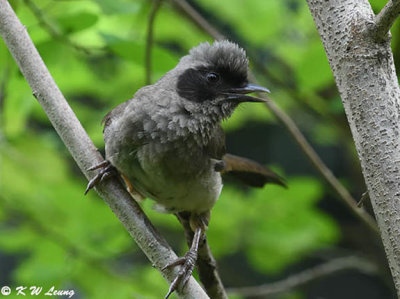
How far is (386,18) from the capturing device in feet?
5.31

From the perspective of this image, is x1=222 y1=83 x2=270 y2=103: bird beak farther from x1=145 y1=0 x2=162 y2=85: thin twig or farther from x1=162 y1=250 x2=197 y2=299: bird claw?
x1=162 y1=250 x2=197 y2=299: bird claw

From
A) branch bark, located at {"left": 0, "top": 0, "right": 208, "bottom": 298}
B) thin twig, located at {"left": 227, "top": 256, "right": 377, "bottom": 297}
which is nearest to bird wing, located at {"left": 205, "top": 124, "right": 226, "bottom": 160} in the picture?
branch bark, located at {"left": 0, "top": 0, "right": 208, "bottom": 298}

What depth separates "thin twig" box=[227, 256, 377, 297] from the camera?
148 inches

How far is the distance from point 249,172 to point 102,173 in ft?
2.94

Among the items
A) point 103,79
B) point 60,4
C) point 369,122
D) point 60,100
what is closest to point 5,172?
point 103,79

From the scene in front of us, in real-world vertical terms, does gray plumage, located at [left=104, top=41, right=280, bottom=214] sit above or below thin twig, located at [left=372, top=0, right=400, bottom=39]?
below

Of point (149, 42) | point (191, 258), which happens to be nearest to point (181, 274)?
point (191, 258)

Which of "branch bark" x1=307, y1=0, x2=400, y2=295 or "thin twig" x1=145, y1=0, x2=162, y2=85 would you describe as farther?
"thin twig" x1=145, y1=0, x2=162, y2=85

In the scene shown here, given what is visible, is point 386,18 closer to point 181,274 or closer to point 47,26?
point 181,274

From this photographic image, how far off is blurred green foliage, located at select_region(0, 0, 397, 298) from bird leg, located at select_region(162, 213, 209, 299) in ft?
1.03

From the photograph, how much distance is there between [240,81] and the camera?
8.93 ft

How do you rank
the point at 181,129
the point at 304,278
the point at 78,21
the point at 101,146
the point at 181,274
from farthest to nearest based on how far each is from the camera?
the point at 101,146 < the point at 304,278 < the point at 78,21 < the point at 181,129 < the point at 181,274

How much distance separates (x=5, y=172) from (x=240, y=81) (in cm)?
199

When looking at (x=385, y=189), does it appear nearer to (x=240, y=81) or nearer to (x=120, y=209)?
(x=120, y=209)
